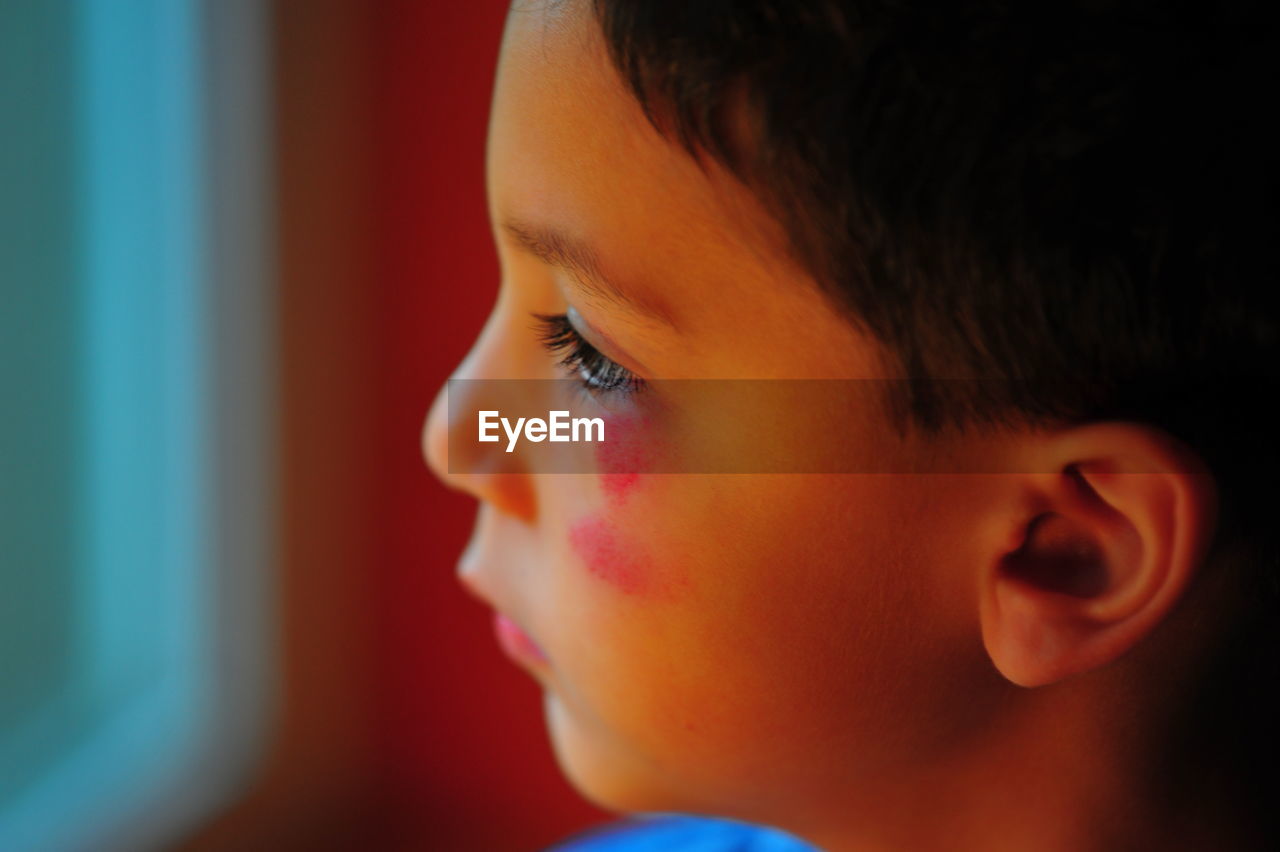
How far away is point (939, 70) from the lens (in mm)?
364

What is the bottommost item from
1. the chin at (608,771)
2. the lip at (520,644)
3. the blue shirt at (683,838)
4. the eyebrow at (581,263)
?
the blue shirt at (683,838)

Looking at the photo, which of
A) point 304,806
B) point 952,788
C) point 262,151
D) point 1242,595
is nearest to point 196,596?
point 304,806

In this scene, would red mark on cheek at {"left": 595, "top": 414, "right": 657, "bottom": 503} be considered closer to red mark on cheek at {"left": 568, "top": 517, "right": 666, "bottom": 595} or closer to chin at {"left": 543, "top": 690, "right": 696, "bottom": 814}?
red mark on cheek at {"left": 568, "top": 517, "right": 666, "bottom": 595}

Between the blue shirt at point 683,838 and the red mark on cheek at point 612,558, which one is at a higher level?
the red mark on cheek at point 612,558

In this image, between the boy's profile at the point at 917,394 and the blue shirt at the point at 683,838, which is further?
the blue shirt at the point at 683,838

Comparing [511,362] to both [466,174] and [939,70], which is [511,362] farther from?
[466,174]

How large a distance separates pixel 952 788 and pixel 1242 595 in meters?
0.14

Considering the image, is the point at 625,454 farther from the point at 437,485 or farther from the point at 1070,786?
the point at 437,485

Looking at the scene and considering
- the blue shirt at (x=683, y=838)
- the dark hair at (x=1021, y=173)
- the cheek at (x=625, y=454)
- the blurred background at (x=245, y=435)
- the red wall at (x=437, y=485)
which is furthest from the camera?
the red wall at (x=437, y=485)

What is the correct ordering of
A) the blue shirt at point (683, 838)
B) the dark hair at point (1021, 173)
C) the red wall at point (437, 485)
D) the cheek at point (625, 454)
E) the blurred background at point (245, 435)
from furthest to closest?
the red wall at point (437, 485) → the blurred background at point (245, 435) → the blue shirt at point (683, 838) → the cheek at point (625, 454) → the dark hair at point (1021, 173)

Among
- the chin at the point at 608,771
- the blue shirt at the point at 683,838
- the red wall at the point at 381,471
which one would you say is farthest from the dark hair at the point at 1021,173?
the red wall at the point at 381,471

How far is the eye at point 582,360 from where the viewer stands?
1.55ft

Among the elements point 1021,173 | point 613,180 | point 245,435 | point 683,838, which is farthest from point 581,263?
point 245,435

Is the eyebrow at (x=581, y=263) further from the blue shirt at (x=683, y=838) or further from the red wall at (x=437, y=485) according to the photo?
the red wall at (x=437, y=485)
